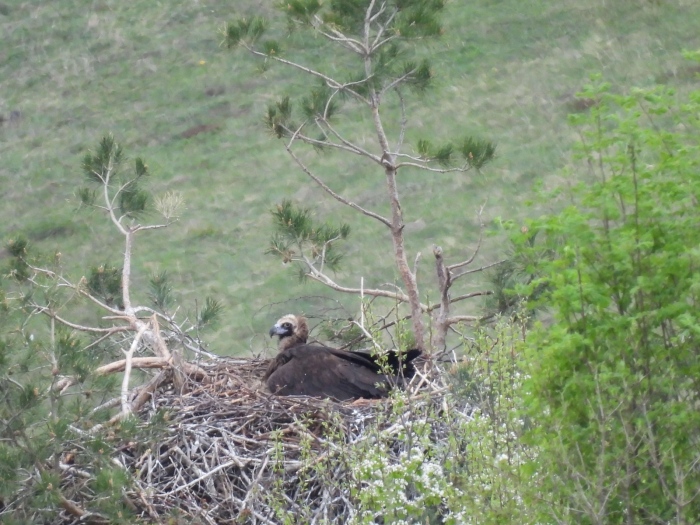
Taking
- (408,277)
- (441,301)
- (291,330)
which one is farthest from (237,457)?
(291,330)

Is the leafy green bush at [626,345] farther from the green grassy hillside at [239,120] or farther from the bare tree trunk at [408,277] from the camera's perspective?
the green grassy hillside at [239,120]

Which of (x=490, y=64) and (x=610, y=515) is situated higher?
(x=610, y=515)

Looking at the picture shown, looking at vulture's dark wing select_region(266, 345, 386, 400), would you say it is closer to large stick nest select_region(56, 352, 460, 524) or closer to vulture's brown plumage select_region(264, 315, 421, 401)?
vulture's brown plumage select_region(264, 315, 421, 401)

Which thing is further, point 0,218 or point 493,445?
point 0,218

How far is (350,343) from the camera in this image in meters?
9.37

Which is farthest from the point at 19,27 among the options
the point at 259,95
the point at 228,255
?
the point at 228,255

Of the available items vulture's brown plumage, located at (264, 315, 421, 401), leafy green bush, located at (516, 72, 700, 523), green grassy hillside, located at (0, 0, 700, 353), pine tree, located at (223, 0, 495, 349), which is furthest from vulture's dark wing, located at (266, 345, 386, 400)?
green grassy hillside, located at (0, 0, 700, 353)

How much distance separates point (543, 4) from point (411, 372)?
933 inches

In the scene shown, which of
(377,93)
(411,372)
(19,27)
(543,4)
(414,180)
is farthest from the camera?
(19,27)

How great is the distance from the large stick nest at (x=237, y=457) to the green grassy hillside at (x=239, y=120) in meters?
11.7

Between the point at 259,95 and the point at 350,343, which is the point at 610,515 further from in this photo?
the point at 259,95

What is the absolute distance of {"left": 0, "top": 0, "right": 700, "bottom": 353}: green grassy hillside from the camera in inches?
887

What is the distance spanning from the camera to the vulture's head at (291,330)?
9.40m

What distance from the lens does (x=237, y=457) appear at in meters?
6.84
